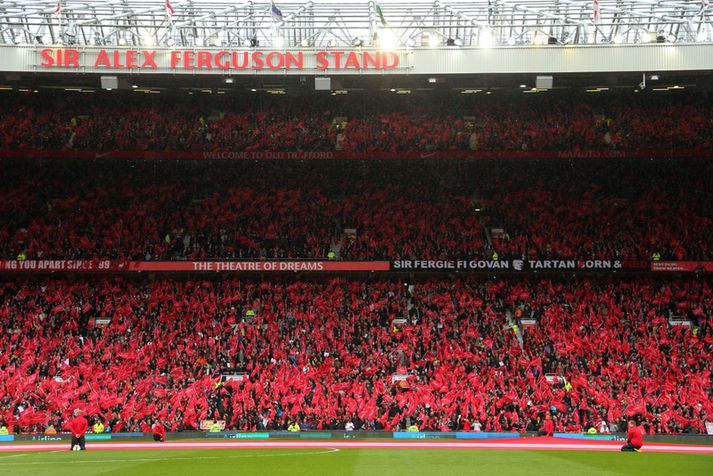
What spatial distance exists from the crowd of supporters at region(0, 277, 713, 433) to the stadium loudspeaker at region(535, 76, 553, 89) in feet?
32.8

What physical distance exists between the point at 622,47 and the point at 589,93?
8.79m

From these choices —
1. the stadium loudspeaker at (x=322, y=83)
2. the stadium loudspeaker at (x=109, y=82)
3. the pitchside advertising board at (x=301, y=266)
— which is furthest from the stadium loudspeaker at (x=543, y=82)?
the stadium loudspeaker at (x=109, y=82)

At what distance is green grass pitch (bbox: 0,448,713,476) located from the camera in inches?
728

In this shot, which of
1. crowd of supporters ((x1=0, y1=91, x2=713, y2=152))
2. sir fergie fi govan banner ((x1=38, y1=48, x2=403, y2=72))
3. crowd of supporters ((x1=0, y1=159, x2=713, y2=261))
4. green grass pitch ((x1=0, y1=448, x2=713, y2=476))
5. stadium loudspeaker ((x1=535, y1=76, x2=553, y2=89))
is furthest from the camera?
crowd of supporters ((x1=0, y1=91, x2=713, y2=152))

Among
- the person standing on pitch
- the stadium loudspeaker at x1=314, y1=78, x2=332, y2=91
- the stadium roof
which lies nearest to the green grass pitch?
the person standing on pitch

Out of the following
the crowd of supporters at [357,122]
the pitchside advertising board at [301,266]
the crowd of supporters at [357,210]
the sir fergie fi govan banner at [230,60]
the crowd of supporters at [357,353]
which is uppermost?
the sir fergie fi govan banner at [230,60]

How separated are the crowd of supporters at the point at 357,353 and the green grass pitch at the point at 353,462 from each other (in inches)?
289

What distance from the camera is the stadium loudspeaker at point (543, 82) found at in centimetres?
3738

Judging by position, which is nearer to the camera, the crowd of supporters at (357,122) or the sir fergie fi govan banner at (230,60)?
the sir fergie fi govan banner at (230,60)

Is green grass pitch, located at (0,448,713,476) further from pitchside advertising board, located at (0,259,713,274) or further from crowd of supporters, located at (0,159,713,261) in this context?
crowd of supporters, located at (0,159,713,261)

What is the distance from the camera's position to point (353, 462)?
20.8 m

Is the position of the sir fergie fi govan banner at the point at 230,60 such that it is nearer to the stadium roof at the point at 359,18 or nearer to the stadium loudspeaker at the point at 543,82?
the stadium roof at the point at 359,18

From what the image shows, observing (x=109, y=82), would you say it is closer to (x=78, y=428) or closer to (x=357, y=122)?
(x=357, y=122)

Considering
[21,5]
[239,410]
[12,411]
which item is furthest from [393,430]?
[21,5]
